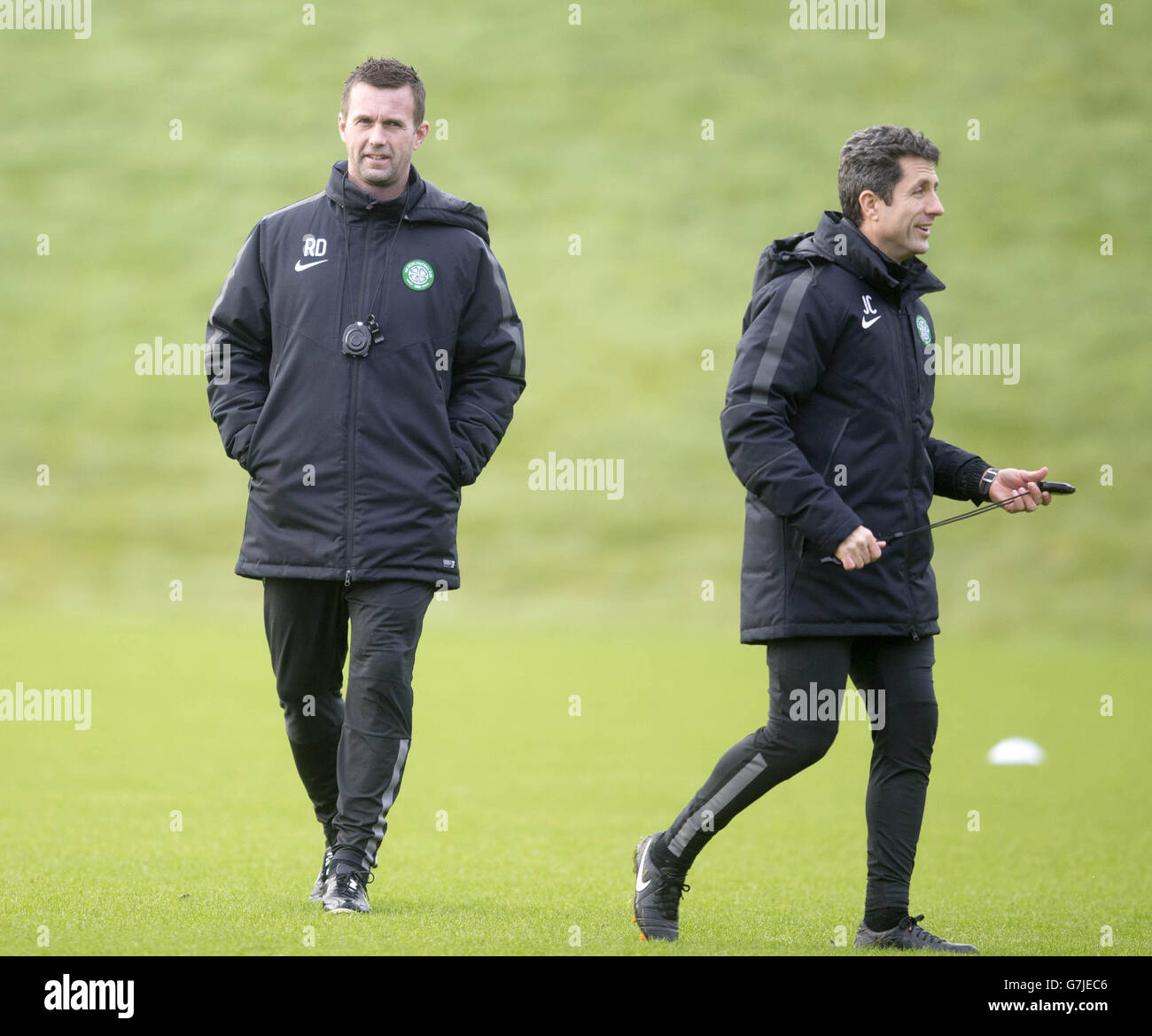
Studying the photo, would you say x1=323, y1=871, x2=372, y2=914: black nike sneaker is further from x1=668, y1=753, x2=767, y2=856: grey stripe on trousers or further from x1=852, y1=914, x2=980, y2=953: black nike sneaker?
x1=852, y1=914, x2=980, y2=953: black nike sneaker

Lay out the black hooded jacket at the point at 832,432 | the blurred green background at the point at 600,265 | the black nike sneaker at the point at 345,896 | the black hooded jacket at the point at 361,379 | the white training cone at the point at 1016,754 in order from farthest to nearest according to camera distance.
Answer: the blurred green background at the point at 600,265, the white training cone at the point at 1016,754, the black hooded jacket at the point at 361,379, the black nike sneaker at the point at 345,896, the black hooded jacket at the point at 832,432

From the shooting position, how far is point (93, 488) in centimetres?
2012

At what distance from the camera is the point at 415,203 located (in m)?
4.48

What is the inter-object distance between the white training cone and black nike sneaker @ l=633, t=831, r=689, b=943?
192 inches

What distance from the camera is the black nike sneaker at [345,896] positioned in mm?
4180

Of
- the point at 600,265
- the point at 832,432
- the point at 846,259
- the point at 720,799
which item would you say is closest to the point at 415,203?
the point at 846,259

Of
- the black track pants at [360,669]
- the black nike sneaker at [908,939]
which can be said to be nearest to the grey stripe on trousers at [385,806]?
the black track pants at [360,669]

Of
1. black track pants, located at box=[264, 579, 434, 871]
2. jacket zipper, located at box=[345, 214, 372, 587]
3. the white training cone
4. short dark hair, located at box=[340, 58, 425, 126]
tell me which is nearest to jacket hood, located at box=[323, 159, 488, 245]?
short dark hair, located at box=[340, 58, 425, 126]

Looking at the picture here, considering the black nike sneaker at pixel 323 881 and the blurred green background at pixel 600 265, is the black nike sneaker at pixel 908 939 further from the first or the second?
the blurred green background at pixel 600 265

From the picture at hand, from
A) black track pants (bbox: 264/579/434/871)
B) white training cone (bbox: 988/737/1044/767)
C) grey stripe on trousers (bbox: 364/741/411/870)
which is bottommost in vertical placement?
white training cone (bbox: 988/737/1044/767)

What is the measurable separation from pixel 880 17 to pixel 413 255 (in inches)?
920

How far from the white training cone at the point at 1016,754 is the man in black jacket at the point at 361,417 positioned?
4.96 m

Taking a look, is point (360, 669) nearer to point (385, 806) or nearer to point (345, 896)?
point (385, 806)

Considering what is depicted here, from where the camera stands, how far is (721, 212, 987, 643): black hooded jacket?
3.95 metres
